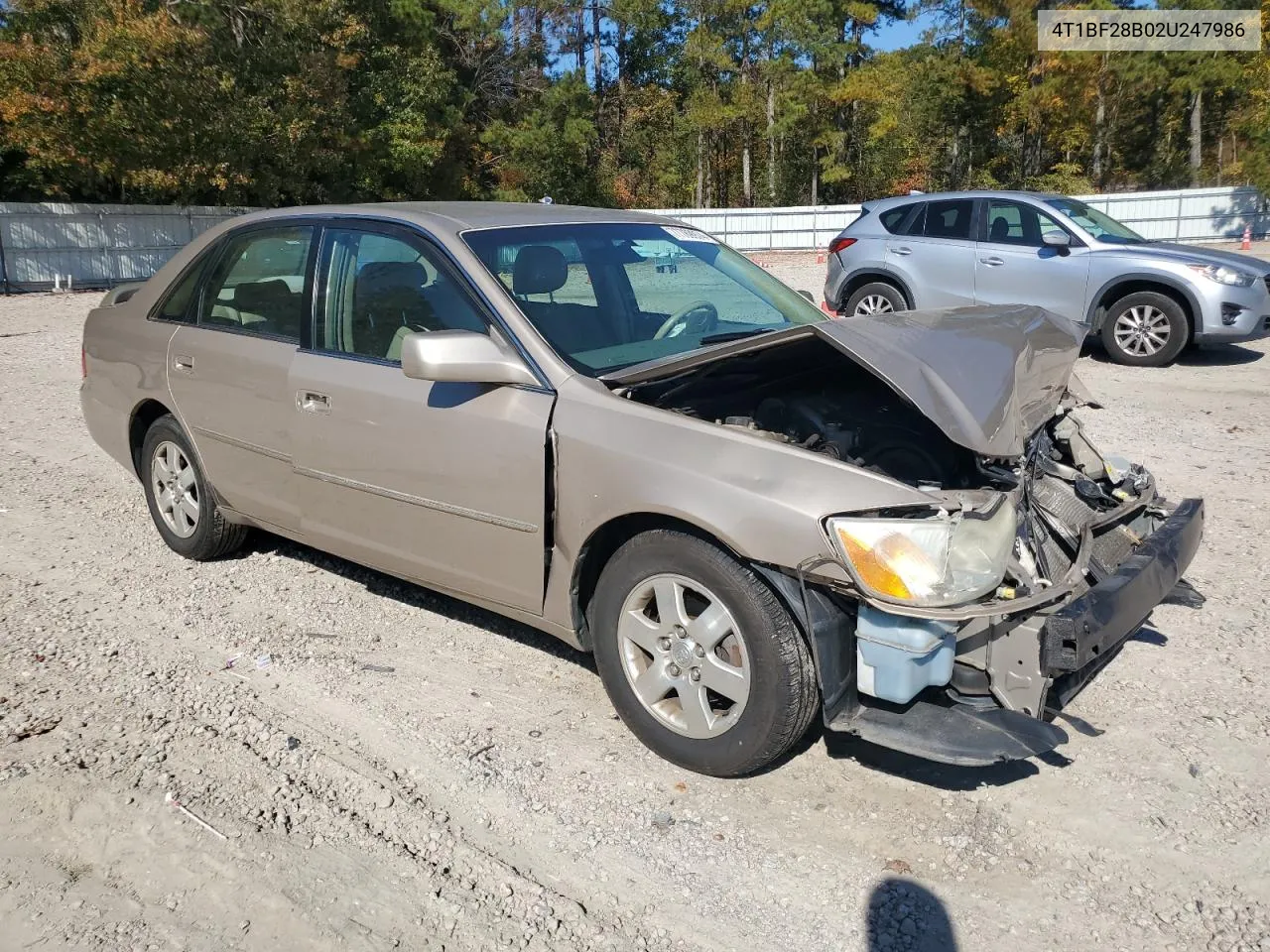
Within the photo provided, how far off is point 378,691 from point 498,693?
45 centimetres

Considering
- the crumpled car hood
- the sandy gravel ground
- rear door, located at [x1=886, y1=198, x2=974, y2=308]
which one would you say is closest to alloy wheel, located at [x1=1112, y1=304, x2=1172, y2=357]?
rear door, located at [x1=886, y1=198, x2=974, y2=308]

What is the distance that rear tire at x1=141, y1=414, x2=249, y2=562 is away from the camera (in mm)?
5082

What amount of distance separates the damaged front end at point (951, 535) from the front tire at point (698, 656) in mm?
105

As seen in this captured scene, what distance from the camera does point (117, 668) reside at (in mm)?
4109

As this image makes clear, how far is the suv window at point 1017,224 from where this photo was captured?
10.6 metres

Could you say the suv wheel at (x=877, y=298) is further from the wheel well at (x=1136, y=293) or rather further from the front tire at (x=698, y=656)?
the front tire at (x=698, y=656)

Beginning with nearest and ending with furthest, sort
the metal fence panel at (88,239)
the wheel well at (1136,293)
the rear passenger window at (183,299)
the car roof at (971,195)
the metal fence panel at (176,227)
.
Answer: the rear passenger window at (183,299), the wheel well at (1136,293), the car roof at (971,195), the metal fence panel at (88,239), the metal fence panel at (176,227)

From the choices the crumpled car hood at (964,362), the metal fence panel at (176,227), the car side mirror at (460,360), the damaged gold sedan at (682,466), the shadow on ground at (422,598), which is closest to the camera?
the damaged gold sedan at (682,466)

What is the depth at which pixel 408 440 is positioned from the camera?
12.7 ft

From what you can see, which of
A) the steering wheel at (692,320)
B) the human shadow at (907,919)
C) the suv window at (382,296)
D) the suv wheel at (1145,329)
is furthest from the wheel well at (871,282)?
the human shadow at (907,919)

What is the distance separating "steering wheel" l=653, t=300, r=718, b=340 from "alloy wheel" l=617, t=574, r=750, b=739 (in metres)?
1.20

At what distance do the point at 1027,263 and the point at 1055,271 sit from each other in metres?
0.29

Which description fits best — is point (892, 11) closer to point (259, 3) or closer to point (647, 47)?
point (647, 47)

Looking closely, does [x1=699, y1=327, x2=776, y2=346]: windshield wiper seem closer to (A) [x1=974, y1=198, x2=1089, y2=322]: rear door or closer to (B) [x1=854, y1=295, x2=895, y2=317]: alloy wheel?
(A) [x1=974, y1=198, x2=1089, y2=322]: rear door
